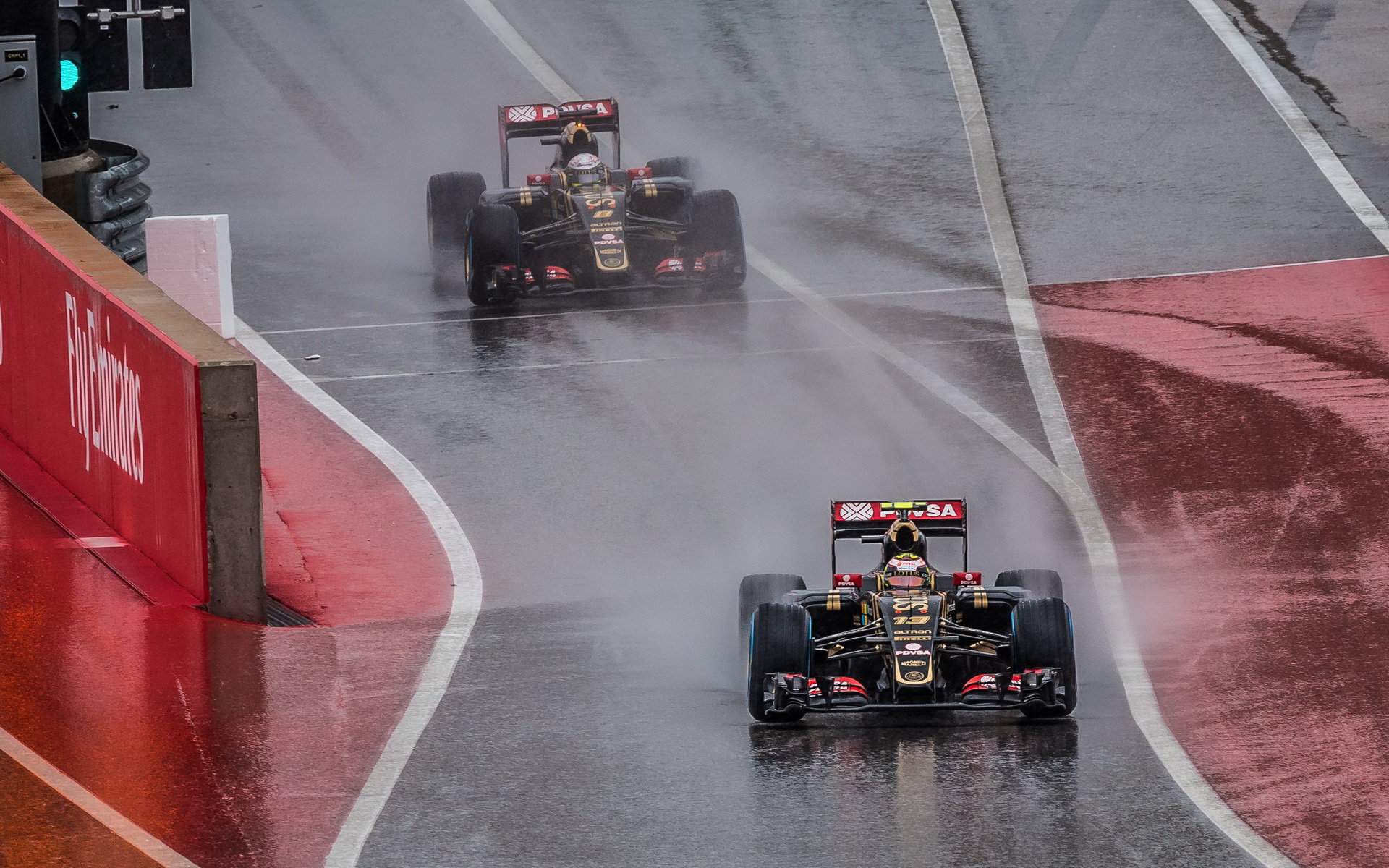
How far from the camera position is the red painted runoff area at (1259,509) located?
1262 cm

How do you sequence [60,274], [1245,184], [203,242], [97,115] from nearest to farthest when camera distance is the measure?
1. [60,274]
2. [203,242]
3. [1245,184]
4. [97,115]

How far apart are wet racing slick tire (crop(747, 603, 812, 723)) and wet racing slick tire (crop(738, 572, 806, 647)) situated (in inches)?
48.0

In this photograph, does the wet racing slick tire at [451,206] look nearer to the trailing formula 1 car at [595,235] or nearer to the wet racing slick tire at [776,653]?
the trailing formula 1 car at [595,235]

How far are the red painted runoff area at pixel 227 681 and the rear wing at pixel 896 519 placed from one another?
10.1 feet

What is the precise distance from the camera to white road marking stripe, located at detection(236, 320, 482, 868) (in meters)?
12.0

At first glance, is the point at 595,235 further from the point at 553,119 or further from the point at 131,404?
the point at 131,404

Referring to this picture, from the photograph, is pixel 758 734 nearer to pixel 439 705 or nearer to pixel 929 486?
pixel 439 705

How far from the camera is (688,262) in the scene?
78.3 feet

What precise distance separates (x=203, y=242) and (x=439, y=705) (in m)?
10.9

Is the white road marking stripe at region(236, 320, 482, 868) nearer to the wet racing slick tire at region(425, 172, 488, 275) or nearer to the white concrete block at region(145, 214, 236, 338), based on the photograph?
the white concrete block at region(145, 214, 236, 338)

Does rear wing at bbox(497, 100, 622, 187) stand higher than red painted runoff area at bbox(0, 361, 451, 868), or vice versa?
rear wing at bbox(497, 100, 622, 187)

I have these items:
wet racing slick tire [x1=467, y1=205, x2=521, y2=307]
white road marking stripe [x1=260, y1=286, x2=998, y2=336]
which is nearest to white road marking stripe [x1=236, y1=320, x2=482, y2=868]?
white road marking stripe [x1=260, y1=286, x2=998, y2=336]

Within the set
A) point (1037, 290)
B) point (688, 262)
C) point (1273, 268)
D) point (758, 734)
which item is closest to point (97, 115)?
point (688, 262)

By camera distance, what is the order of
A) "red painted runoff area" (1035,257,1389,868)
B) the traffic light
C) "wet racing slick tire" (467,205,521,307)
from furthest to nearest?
"wet racing slick tire" (467,205,521,307) → the traffic light → "red painted runoff area" (1035,257,1389,868)
